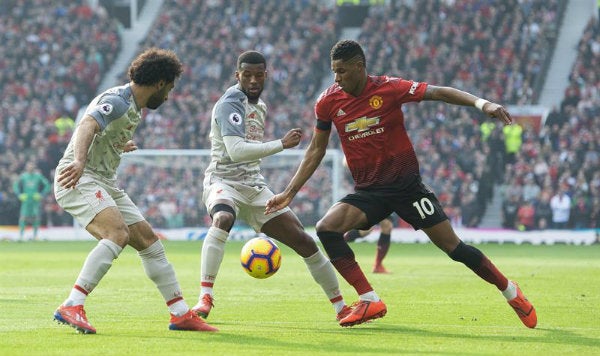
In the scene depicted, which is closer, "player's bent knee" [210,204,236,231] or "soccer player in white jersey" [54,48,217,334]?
"soccer player in white jersey" [54,48,217,334]

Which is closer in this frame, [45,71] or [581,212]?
[581,212]

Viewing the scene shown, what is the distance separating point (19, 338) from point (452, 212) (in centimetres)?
2362

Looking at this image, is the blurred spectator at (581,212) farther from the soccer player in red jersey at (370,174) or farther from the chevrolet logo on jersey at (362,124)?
the chevrolet logo on jersey at (362,124)

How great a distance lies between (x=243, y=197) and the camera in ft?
36.6

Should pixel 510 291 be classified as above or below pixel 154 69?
below

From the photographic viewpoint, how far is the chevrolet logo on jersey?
987 centimetres

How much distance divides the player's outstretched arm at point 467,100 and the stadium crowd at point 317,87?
2091cm

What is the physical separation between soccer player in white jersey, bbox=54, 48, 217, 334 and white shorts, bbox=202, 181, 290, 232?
4.91ft

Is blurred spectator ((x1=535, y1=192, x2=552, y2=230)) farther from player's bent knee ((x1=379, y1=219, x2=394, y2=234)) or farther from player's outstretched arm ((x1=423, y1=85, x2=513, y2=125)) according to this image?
player's outstretched arm ((x1=423, y1=85, x2=513, y2=125))

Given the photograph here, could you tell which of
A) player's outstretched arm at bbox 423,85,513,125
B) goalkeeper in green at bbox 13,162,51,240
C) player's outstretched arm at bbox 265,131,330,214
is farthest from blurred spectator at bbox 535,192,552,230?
player's outstretched arm at bbox 423,85,513,125

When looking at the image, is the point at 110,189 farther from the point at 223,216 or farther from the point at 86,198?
the point at 223,216

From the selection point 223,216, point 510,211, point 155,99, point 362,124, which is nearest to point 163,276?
point 223,216

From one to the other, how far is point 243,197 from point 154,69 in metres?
2.24

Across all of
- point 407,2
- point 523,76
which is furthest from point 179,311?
point 407,2
